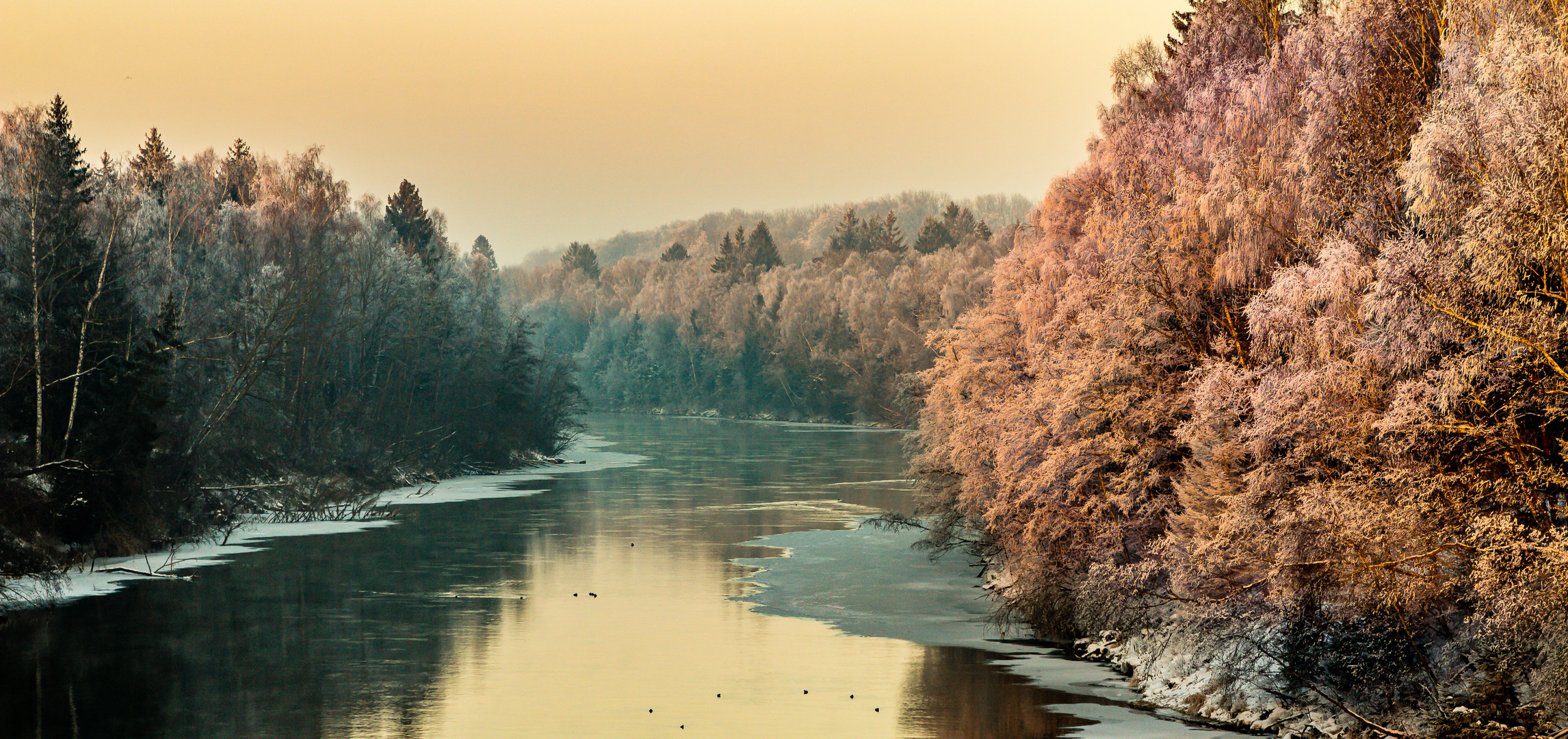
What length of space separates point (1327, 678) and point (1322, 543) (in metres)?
2.78

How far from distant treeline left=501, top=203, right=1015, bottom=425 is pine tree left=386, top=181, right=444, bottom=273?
35.2m

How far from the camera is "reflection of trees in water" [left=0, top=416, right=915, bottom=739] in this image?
2189cm

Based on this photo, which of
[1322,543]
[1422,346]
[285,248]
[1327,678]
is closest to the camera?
[1422,346]

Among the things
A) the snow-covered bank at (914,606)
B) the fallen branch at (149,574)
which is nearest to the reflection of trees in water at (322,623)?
the fallen branch at (149,574)

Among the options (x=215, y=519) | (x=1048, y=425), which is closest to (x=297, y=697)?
(x=1048, y=425)

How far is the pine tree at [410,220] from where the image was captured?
88012 mm

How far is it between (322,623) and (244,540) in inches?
636

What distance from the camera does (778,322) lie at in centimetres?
14488

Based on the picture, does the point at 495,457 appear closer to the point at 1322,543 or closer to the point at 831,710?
the point at 831,710

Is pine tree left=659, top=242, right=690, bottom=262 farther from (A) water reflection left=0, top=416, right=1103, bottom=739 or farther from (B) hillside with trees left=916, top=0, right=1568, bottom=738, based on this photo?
(B) hillside with trees left=916, top=0, right=1568, bottom=738

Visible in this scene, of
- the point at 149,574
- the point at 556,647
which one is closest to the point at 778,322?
the point at 149,574

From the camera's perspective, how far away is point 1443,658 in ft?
62.6

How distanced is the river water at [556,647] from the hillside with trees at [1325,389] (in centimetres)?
238

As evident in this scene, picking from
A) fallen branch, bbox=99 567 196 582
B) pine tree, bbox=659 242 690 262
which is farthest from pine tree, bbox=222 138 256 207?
pine tree, bbox=659 242 690 262
